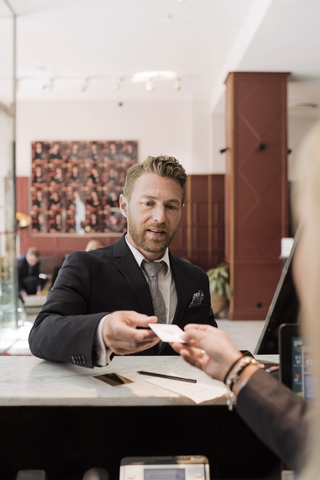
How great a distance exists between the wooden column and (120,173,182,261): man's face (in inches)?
256

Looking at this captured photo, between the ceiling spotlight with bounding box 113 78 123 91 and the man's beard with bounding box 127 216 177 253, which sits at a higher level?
the ceiling spotlight with bounding box 113 78 123 91

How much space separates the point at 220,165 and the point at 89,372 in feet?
33.6

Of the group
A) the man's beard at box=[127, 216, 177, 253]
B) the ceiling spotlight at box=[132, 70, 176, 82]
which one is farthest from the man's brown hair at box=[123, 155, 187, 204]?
the ceiling spotlight at box=[132, 70, 176, 82]

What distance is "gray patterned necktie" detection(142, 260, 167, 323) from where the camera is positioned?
207cm

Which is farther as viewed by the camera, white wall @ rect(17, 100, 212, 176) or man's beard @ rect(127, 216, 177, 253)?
white wall @ rect(17, 100, 212, 176)

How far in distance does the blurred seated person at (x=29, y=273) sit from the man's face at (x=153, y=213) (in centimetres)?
779

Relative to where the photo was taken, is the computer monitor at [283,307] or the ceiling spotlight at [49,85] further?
the ceiling spotlight at [49,85]

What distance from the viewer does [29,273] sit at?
9766 millimetres

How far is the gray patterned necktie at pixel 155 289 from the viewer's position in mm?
2074

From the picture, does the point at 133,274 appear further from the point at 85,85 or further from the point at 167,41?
the point at 85,85

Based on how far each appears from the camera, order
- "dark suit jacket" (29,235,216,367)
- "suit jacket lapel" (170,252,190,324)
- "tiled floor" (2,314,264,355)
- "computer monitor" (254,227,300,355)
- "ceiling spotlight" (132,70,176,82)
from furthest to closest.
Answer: "ceiling spotlight" (132,70,176,82) < "tiled floor" (2,314,264,355) < "suit jacket lapel" (170,252,190,324) < "dark suit jacket" (29,235,216,367) < "computer monitor" (254,227,300,355)

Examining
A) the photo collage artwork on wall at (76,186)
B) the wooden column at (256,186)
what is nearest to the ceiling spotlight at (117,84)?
the photo collage artwork on wall at (76,186)

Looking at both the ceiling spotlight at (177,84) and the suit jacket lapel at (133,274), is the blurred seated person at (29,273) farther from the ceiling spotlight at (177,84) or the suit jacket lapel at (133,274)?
the suit jacket lapel at (133,274)

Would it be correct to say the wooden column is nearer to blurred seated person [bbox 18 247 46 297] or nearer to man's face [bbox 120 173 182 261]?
blurred seated person [bbox 18 247 46 297]
